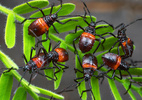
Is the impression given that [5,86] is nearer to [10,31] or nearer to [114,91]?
[10,31]

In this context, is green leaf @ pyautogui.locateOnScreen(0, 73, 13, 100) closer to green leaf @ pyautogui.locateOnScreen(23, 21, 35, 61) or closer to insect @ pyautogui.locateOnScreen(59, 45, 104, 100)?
green leaf @ pyautogui.locateOnScreen(23, 21, 35, 61)

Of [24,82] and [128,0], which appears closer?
[24,82]

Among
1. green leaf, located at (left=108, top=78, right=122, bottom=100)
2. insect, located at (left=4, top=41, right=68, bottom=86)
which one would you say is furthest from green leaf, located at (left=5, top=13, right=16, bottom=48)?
green leaf, located at (left=108, top=78, right=122, bottom=100)

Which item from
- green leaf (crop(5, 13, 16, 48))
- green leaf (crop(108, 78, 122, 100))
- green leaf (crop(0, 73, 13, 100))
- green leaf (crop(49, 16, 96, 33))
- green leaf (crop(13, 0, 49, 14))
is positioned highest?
green leaf (crop(13, 0, 49, 14))

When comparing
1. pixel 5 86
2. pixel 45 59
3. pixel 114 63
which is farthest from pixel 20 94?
pixel 114 63

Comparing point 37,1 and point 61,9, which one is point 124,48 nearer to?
point 61,9

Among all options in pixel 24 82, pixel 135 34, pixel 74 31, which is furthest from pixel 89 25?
pixel 135 34

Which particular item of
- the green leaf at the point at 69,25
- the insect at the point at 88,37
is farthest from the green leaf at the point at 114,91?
the green leaf at the point at 69,25
